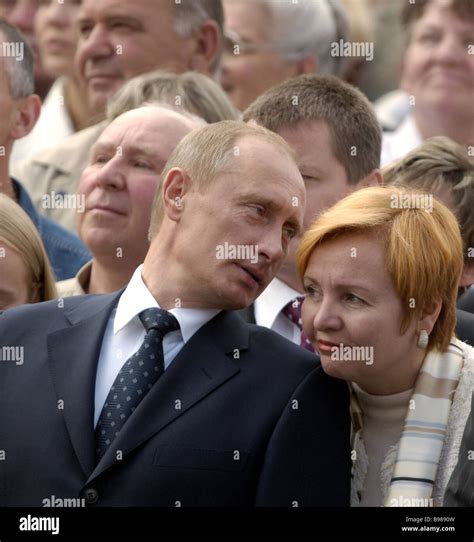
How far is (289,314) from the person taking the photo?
4.10m

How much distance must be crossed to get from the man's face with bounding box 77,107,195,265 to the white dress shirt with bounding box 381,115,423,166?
74.3 inches

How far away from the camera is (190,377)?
11.0 feet

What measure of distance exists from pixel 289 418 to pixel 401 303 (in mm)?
384

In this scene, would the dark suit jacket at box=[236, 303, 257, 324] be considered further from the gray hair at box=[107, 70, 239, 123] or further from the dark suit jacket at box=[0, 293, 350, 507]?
the gray hair at box=[107, 70, 239, 123]

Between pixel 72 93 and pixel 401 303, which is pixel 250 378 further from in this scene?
pixel 72 93

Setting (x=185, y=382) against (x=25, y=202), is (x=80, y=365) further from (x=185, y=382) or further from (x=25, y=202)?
(x=25, y=202)

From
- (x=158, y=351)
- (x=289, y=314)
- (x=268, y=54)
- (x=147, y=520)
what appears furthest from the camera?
(x=268, y=54)

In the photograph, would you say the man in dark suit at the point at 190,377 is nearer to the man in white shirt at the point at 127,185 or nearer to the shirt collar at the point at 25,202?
the man in white shirt at the point at 127,185

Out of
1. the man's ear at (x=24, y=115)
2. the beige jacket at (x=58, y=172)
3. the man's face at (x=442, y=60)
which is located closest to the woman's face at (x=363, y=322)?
the man's ear at (x=24, y=115)

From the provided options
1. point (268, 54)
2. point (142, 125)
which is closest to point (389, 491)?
point (142, 125)

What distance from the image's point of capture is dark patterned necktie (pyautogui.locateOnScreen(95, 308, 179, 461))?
10.9 ft

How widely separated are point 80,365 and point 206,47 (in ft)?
8.02

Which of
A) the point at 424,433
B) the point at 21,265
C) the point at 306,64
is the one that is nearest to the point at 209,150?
the point at 21,265

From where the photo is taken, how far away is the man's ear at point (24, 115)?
16.1 ft
